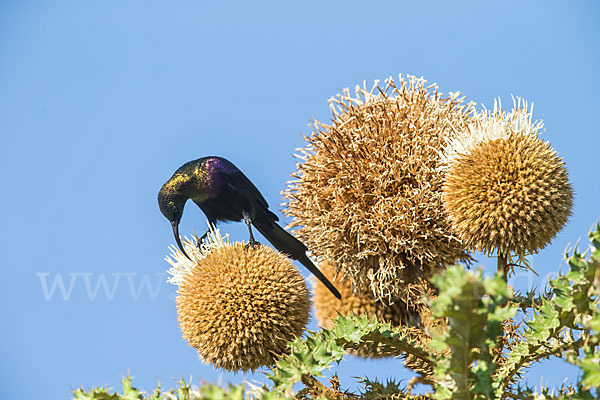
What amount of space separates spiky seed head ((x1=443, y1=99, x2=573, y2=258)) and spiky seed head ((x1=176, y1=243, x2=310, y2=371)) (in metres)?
0.98

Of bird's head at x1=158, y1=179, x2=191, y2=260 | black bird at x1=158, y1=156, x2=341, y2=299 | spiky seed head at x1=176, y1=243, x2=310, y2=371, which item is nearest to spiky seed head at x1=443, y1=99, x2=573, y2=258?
spiky seed head at x1=176, y1=243, x2=310, y2=371

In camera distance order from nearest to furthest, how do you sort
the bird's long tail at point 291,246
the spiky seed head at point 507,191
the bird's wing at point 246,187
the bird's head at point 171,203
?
the spiky seed head at point 507,191, the bird's long tail at point 291,246, the bird's head at point 171,203, the bird's wing at point 246,187

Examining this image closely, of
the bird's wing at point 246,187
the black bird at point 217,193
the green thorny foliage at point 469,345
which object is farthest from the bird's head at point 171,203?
the green thorny foliage at point 469,345

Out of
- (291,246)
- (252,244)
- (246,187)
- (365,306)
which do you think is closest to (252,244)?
(252,244)

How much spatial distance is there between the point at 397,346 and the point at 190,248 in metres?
1.45

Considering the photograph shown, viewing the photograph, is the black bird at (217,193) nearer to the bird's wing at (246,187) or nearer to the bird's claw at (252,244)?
the bird's wing at (246,187)

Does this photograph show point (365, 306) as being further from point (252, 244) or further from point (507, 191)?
point (507, 191)

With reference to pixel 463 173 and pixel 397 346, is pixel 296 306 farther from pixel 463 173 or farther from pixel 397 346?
pixel 463 173

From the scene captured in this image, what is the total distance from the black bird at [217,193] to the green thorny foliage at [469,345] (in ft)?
5.97

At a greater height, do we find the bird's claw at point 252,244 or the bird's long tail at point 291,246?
the bird's long tail at point 291,246

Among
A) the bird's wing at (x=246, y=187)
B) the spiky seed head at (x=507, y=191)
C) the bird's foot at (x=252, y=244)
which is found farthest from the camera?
the bird's wing at (x=246, y=187)

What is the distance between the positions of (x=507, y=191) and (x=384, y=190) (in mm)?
696

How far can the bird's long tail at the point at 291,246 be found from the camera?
4.17 meters

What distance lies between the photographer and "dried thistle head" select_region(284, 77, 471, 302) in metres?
3.47
